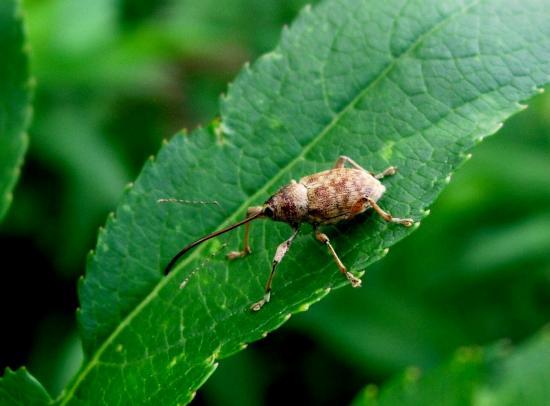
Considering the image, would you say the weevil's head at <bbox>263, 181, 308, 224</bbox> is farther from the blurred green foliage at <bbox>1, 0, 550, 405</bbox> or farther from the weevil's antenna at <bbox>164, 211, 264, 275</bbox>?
the blurred green foliage at <bbox>1, 0, 550, 405</bbox>

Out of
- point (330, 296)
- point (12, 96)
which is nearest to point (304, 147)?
point (12, 96)

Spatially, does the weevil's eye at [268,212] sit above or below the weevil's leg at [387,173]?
above

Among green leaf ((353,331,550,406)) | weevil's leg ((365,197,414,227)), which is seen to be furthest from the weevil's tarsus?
green leaf ((353,331,550,406))

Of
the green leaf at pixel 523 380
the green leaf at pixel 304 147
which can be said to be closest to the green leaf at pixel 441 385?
the green leaf at pixel 523 380

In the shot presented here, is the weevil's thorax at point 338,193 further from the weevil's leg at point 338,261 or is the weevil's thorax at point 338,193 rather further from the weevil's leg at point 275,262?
the weevil's leg at point 275,262

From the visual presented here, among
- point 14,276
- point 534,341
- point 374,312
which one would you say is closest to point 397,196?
point 534,341

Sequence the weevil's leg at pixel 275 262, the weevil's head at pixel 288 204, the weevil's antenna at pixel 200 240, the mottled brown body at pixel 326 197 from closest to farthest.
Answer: the weevil's leg at pixel 275 262 < the weevil's antenna at pixel 200 240 < the weevil's head at pixel 288 204 < the mottled brown body at pixel 326 197

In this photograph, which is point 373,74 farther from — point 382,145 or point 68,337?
point 68,337
